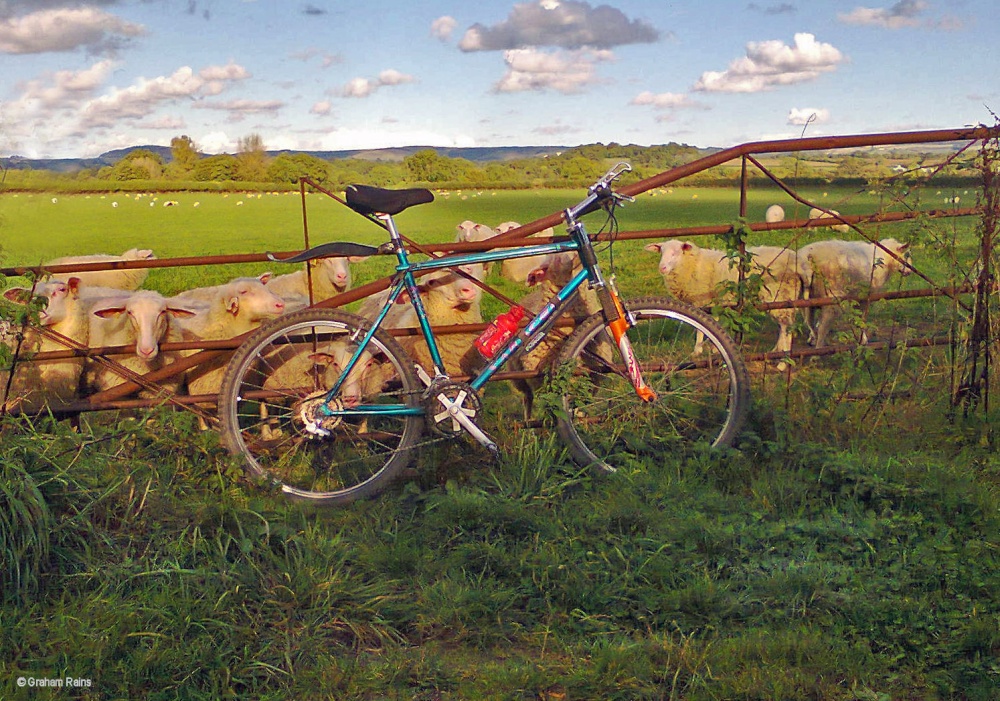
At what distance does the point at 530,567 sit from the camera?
12.5 feet

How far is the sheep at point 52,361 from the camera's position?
5.65m

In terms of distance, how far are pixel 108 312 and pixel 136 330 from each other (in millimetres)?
348

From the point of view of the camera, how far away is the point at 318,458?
4977mm

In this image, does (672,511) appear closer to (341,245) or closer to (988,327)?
(341,245)

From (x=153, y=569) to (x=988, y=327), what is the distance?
467 centimetres

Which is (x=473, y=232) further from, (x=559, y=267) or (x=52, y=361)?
(x=52, y=361)

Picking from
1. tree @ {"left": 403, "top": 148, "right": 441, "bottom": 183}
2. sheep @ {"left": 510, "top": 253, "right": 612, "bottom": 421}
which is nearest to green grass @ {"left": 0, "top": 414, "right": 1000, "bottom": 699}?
sheep @ {"left": 510, "top": 253, "right": 612, "bottom": 421}

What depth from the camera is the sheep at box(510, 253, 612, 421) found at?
17.8 feet

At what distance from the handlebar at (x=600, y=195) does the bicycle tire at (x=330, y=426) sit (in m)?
1.12

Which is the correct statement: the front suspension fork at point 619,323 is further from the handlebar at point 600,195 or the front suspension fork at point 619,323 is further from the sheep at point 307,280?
the sheep at point 307,280

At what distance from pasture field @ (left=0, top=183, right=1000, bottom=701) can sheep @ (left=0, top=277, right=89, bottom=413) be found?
2.04ft

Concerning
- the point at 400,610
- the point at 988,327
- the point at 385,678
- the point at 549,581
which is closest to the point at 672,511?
the point at 549,581

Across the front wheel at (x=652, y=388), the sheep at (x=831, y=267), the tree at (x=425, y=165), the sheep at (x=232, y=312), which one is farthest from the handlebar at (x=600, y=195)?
the tree at (x=425, y=165)

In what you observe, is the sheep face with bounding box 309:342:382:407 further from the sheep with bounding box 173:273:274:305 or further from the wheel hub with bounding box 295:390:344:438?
the sheep with bounding box 173:273:274:305
